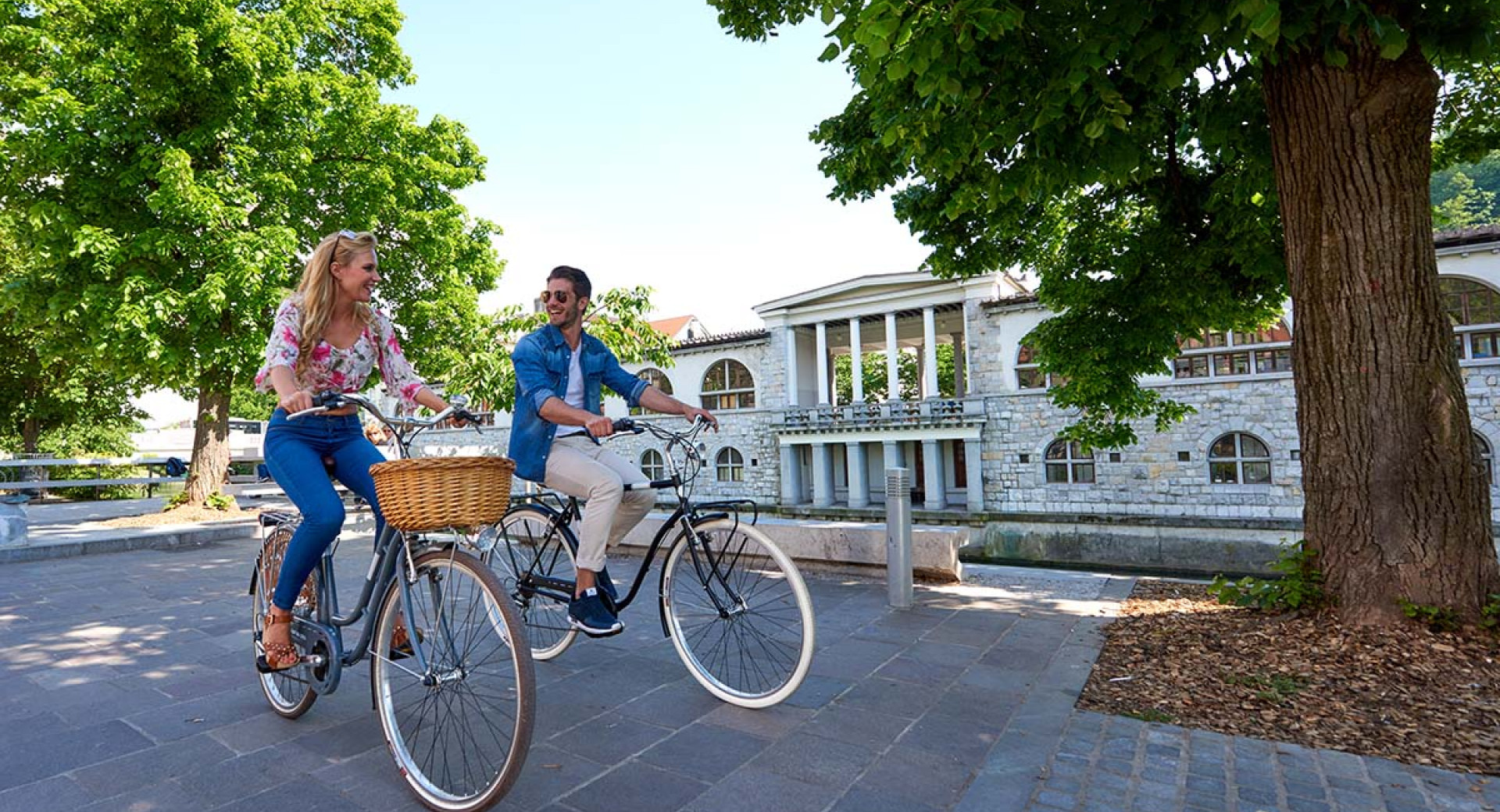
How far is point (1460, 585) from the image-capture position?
12.1ft

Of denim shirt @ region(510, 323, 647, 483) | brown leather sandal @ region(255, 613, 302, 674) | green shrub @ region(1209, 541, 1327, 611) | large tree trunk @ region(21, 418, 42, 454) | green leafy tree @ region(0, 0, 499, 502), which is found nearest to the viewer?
brown leather sandal @ region(255, 613, 302, 674)

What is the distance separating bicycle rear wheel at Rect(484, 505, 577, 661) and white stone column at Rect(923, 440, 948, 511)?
24783mm

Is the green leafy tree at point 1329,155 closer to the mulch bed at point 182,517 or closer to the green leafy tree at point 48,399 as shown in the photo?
the mulch bed at point 182,517

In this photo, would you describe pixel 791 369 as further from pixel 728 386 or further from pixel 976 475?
pixel 976 475

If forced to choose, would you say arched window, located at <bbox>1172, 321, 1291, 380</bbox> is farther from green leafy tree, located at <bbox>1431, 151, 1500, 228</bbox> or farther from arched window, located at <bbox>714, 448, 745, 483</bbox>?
green leafy tree, located at <bbox>1431, 151, 1500, 228</bbox>

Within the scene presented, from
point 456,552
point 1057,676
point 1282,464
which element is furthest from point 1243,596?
point 1282,464

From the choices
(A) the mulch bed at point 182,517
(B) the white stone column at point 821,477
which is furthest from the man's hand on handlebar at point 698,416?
(B) the white stone column at point 821,477

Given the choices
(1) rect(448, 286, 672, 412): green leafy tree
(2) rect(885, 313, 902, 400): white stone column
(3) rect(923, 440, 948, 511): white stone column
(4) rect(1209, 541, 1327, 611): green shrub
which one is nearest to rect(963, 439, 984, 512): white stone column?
(3) rect(923, 440, 948, 511): white stone column

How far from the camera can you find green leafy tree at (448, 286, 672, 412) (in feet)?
36.1

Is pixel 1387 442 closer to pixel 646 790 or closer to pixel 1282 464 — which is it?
pixel 646 790

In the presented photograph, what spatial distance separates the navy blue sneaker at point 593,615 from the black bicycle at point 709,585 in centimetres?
10

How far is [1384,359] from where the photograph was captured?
152 inches

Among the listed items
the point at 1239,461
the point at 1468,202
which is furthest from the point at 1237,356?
the point at 1468,202

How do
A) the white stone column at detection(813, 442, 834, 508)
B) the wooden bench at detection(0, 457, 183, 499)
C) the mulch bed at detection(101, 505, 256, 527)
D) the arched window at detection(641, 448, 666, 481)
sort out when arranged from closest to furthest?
1. the mulch bed at detection(101, 505, 256, 527)
2. the wooden bench at detection(0, 457, 183, 499)
3. the white stone column at detection(813, 442, 834, 508)
4. the arched window at detection(641, 448, 666, 481)
